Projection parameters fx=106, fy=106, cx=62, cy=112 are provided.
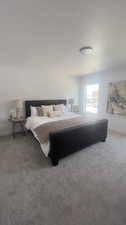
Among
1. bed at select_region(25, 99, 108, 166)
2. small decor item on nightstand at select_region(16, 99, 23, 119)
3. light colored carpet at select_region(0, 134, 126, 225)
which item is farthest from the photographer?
small decor item on nightstand at select_region(16, 99, 23, 119)

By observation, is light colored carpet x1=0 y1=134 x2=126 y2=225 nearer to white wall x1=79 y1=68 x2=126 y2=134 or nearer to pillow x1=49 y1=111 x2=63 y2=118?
pillow x1=49 y1=111 x2=63 y2=118

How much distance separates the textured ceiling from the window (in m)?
2.50

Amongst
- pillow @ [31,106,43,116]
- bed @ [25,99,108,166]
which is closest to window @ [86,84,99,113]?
bed @ [25,99,108,166]

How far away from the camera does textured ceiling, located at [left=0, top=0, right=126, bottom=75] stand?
127 centimetres

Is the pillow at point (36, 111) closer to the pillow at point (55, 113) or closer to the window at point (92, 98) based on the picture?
the pillow at point (55, 113)

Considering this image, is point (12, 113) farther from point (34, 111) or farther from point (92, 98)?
point (92, 98)

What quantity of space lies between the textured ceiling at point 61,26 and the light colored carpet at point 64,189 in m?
2.45

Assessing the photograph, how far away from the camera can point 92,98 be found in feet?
17.4

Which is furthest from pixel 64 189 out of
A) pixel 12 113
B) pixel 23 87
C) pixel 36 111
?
pixel 23 87

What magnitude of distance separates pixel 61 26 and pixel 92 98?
13.1 ft

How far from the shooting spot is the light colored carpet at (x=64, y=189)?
1230 mm

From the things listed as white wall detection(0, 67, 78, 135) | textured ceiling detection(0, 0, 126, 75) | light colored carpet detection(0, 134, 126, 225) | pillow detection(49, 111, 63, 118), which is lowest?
light colored carpet detection(0, 134, 126, 225)

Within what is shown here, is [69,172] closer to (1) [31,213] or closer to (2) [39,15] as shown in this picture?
(1) [31,213]

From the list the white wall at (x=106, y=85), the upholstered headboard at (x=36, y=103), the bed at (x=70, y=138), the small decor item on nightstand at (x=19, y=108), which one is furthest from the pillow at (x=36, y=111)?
the white wall at (x=106, y=85)
